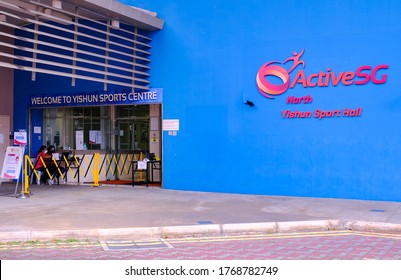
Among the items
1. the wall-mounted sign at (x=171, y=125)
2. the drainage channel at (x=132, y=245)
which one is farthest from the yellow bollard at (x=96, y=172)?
the drainage channel at (x=132, y=245)

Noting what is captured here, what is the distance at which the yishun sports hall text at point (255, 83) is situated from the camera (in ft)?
37.9

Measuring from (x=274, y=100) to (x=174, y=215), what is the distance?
4630 mm

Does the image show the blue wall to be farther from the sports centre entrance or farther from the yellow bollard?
the yellow bollard

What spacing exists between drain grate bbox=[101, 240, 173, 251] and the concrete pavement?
0.29 m

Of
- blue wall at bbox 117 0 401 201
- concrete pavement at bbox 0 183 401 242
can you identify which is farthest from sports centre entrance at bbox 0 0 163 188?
concrete pavement at bbox 0 183 401 242

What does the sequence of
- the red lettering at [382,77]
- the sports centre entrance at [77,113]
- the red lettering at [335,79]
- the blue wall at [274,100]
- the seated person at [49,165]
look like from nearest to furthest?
the red lettering at [382,77] < the blue wall at [274,100] < the red lettering at [335,79] < the sports centre entrance at [77,113] < the seated person at [49,165]

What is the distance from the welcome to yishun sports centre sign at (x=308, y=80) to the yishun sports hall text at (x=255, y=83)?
26 millimetres

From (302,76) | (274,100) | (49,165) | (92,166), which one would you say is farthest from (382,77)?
(49,165)

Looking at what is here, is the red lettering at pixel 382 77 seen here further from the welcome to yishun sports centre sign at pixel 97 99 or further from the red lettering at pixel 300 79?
the welcome to yishun sports centre sign at pixel 97 99

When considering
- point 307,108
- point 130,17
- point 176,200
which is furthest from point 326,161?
point 130,17

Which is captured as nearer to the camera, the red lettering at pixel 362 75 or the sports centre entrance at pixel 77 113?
the red lettering at pixel 362 75

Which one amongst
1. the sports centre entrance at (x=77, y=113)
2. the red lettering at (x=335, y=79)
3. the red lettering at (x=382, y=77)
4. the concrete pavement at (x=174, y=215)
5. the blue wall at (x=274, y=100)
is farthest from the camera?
the sports centre entrance at (x=77, y=113)

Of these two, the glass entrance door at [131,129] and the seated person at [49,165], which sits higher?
the glass entrance door at [131,129]

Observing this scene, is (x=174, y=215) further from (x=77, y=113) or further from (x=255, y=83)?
(x=77, y=113)
